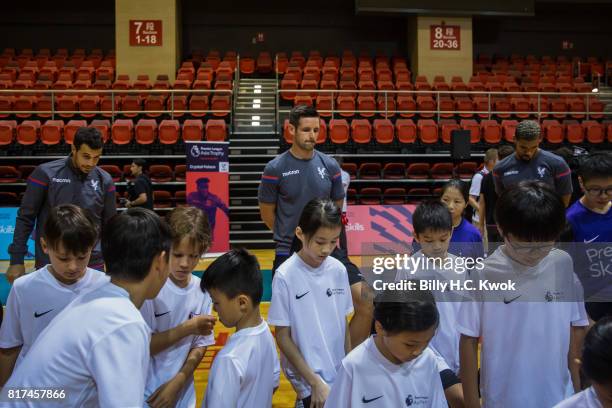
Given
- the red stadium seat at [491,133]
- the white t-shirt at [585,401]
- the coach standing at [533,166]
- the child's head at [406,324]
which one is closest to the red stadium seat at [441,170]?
the red stadium seat at [491,133]

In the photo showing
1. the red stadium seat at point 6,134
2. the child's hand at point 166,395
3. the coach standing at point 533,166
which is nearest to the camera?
the child's hand at point 166,395

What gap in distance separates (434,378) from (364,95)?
513 inches

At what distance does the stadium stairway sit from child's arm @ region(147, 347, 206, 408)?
8.25 meters

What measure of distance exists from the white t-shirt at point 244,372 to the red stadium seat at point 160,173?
9.71m

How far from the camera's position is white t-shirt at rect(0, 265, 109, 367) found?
2.05 meters

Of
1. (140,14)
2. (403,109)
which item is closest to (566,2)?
(403,109)

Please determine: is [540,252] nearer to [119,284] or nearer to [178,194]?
[119,284]

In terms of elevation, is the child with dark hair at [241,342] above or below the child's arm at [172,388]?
above

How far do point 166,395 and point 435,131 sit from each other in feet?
36.4

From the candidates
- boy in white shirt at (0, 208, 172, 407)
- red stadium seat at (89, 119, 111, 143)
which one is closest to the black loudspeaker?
red stadium seat at (89, 119, 111, 143)

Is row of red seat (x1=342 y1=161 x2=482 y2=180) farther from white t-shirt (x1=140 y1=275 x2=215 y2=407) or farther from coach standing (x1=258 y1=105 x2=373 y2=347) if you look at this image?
white t-shirt (x1=140 y1=275 x2=215 y2=407)

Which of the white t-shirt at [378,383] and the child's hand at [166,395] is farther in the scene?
the child's hand at [166,395]

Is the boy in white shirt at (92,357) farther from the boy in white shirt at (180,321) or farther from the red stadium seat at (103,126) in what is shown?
the red stadium seat at (103,126)

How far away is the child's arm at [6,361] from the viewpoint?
6.68 feet
